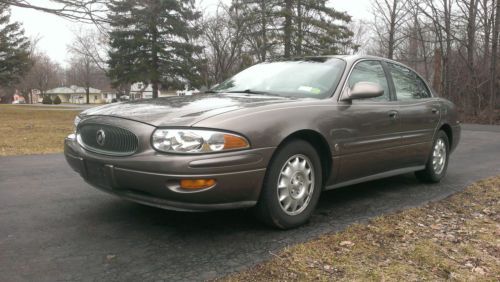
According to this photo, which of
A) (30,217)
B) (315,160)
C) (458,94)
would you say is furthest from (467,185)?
(458,94)

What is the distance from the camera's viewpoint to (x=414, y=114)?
A: 16.4 feet

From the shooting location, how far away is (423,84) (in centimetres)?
577

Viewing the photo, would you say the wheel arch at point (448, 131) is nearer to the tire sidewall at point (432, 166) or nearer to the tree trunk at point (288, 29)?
the tire sidewall at point (432, 166)

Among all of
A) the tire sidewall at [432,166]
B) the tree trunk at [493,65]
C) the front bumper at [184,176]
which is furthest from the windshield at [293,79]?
the tree trunk at [493,65]

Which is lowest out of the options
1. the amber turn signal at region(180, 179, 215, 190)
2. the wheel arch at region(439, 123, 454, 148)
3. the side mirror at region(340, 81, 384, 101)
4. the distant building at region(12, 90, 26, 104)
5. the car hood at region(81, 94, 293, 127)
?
the amber turn signal at region(180, 179, 215, 190)

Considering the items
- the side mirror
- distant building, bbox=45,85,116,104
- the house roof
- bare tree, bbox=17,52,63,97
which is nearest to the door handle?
the side mirror

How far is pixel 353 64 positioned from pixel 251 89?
Answer: 41.4 inches

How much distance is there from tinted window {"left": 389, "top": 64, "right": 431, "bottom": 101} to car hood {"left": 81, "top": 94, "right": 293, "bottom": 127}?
1785 mm

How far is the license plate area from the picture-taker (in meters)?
3.33

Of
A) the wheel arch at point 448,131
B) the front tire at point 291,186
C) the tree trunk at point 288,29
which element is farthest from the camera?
the tree trunk at point 288,29

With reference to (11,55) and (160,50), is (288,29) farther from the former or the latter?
(11,55)

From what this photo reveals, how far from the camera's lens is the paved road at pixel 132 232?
2863mm

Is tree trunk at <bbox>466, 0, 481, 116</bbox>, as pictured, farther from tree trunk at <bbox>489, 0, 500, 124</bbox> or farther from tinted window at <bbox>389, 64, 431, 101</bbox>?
tinted window at <bbox>389, 64, 431, 101</bbox>

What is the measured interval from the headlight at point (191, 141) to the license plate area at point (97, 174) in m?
0.50
